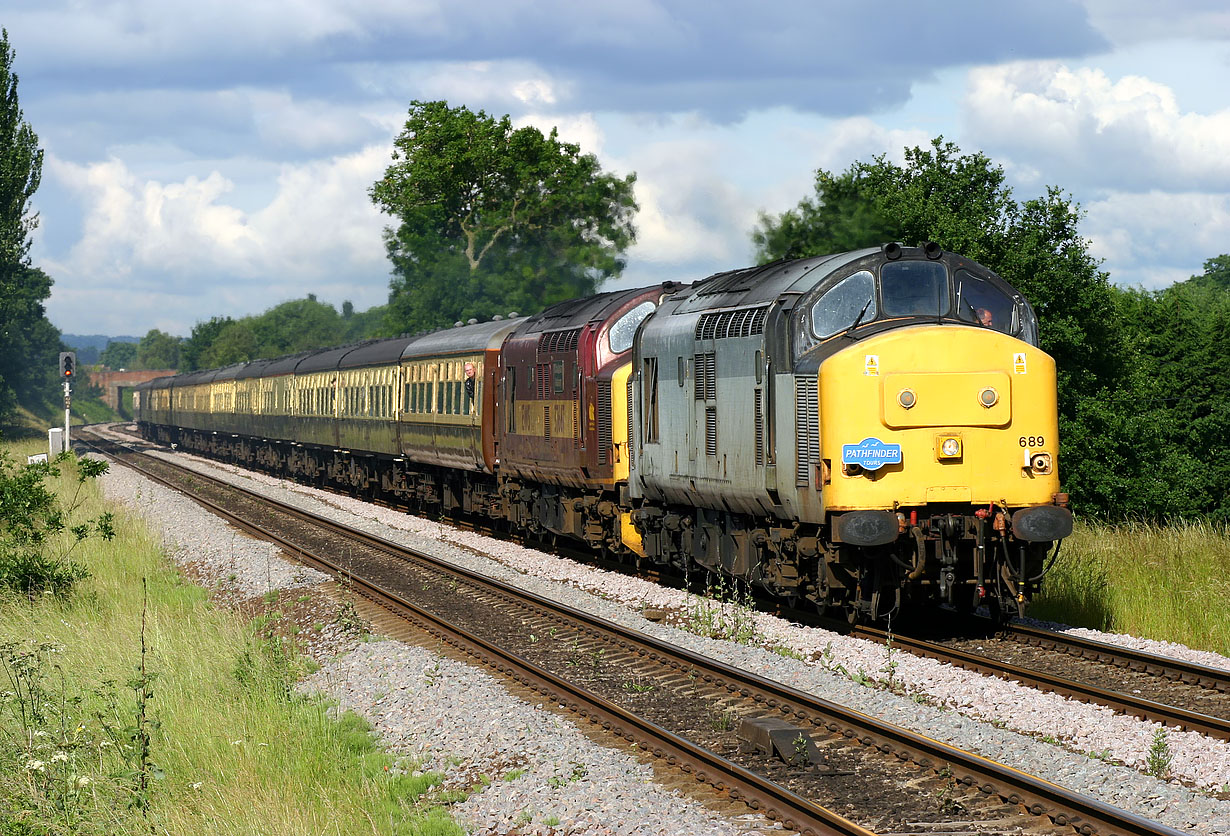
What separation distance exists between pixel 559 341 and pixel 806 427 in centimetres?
808

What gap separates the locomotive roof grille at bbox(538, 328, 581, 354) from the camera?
18.7 meters

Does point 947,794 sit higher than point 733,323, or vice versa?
point 733,323

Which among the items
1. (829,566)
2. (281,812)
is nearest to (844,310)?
(829,566)

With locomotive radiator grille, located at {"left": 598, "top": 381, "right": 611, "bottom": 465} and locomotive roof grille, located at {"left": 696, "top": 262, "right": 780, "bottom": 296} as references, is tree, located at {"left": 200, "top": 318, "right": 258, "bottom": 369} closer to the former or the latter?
locomotive radiator grille, located at {"left": 598, "top": 381, "right": 611, "bottom": 465}

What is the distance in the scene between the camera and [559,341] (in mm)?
19438

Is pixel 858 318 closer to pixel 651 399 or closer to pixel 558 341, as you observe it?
pixel 651 399

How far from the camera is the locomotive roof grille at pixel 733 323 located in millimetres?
12859

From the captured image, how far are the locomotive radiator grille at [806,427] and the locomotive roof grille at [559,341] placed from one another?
7.02 meters

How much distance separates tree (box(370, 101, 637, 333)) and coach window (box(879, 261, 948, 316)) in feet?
147

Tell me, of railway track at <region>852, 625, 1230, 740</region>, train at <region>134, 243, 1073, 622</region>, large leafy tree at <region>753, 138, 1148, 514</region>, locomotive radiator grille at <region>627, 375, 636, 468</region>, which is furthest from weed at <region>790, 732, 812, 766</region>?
large leafy tree at <region>753, 138, 1148, 514</region>

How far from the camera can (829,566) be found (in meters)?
12.1

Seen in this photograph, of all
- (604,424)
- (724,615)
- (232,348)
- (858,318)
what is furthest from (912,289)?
(232,348)

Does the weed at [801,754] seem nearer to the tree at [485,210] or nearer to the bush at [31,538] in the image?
the bush at [31,538]

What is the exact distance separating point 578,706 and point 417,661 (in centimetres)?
269
